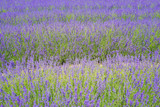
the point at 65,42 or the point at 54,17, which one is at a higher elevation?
the point at 54,17

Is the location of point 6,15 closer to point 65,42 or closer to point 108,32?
point 65,42

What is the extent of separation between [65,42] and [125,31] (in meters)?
1.56

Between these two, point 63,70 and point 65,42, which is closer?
point 63,70

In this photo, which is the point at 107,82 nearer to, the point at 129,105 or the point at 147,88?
the point at 129,105

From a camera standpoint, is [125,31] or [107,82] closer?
[107,82]

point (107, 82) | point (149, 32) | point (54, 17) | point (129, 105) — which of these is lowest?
point (129, 105)

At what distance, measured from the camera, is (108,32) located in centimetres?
407

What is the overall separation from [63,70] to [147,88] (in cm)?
120

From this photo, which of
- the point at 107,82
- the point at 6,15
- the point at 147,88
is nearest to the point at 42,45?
the point at 107,82

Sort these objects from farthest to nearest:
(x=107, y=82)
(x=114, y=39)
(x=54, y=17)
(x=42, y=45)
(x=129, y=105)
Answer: (x=54, y=17) → (x=114, y=39) → (x=42, y=45) → (x=107, y=82) → (x=129, y=105)

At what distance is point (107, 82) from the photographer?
1.97 metres

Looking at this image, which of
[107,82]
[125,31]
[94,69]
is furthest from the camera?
[125,31]

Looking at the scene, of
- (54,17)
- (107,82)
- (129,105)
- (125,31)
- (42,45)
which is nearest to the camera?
(129,105)

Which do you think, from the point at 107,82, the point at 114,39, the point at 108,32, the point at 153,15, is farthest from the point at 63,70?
the point at 153,15
